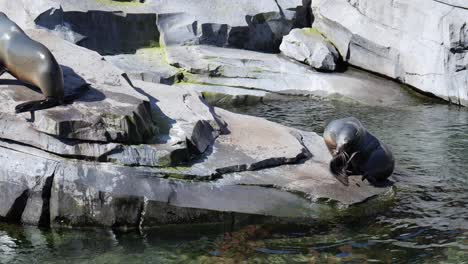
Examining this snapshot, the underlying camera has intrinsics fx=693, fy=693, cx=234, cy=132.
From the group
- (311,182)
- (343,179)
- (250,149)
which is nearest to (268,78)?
(250,149)

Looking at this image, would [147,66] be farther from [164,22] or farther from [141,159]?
[141,159]

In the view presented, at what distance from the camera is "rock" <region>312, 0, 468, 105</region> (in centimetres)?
1112

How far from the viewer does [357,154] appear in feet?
22.3

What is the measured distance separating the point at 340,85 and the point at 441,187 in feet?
15.2

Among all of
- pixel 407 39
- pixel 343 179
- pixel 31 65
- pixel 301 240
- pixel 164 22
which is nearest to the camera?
pixel 301 240

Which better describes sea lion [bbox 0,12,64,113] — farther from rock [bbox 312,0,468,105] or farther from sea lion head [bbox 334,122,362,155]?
rock [bbox 312,0,468,105]

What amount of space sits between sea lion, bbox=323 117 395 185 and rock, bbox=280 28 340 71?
510cm

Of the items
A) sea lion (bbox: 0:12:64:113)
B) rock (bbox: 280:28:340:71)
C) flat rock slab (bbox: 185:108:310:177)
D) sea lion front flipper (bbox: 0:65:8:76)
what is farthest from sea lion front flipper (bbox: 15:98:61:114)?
rock (bbox: 280:28:340:71)

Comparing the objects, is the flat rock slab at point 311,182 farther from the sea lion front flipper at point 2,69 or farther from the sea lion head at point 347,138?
the sea lion front flipper at point 2,69

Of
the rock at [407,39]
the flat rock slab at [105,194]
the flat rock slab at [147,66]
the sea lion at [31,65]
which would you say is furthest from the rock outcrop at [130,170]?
the rock at [407,39]

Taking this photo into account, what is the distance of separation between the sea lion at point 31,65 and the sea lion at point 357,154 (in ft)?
8.66

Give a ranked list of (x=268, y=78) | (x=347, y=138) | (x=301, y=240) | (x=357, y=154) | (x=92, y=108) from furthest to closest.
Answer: (x=268, y=78) → (x=357, y=154) → (x=347, y=138) → (x=92, y=108) → (x=301, y=240)

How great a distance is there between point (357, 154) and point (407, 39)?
18.0ft

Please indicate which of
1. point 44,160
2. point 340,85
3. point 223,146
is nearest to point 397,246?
point 223,146
